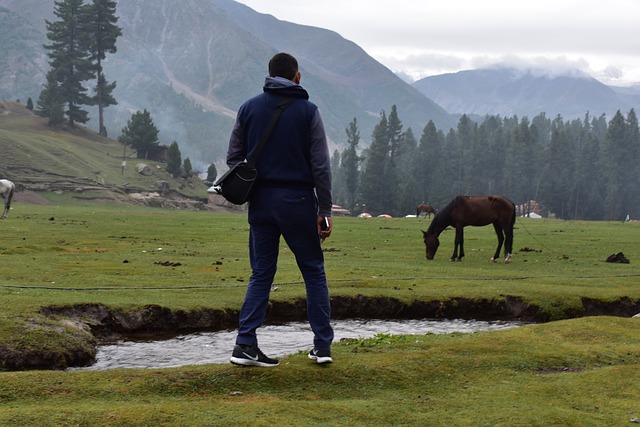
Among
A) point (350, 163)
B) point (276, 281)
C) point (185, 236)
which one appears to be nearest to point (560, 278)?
point (276, 281)

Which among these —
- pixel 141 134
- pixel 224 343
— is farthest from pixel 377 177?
pixel 224 343

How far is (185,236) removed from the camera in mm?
35500

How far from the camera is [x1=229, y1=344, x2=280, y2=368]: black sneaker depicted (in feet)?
27.5

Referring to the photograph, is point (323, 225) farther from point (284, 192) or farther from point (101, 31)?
point (101, 31)

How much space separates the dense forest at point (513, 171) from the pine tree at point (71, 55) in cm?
5566

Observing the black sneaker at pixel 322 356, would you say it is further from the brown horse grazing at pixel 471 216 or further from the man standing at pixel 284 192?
the brown horse grazing at pixel 471 216

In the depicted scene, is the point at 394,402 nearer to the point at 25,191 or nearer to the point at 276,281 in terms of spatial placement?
the point at 276,281

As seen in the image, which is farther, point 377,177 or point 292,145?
point 377,177

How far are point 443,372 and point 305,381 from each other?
1709 mm

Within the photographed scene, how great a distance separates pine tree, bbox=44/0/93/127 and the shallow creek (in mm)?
110187

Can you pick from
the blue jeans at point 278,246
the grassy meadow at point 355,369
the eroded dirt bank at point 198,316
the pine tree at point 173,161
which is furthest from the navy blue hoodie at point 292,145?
the pine tree at point 173,161

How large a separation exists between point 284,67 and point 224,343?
5.88m

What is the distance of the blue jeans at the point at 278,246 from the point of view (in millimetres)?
8375

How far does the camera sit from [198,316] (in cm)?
1473
